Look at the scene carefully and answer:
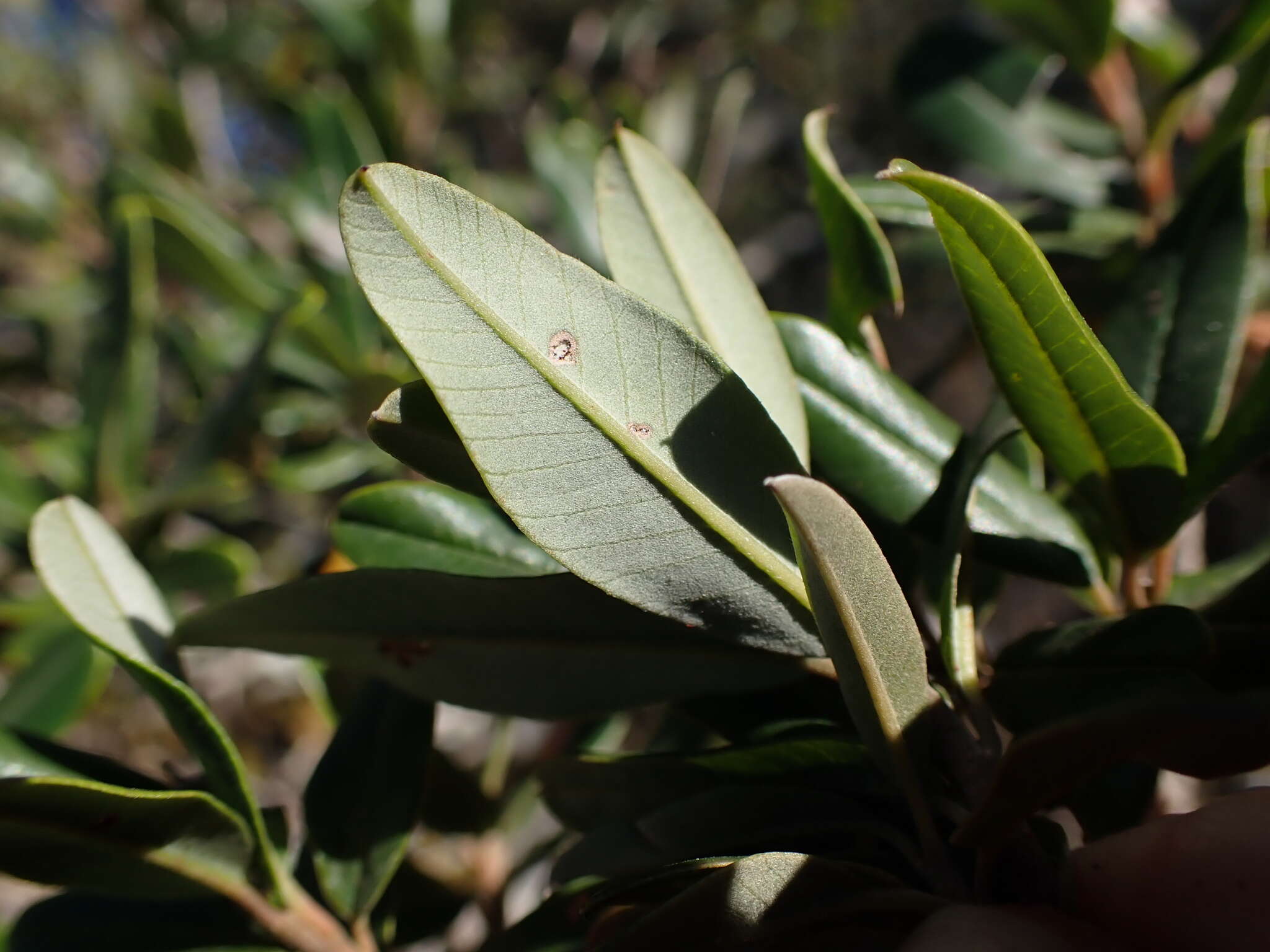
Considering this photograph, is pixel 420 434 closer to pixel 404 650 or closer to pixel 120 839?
pixel 404 650

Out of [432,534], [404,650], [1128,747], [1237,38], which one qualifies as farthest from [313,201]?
[1128,747]

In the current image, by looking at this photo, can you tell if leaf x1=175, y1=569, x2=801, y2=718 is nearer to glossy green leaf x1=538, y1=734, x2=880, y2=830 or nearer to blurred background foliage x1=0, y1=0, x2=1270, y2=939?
glossy green leaf x1=538, y1=734, x2=880, y2=830

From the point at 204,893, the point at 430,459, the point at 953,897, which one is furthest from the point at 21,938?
the point at 953,897

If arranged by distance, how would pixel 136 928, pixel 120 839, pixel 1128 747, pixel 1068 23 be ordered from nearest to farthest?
pixel 1128 747 → pixel 120 839 → pixel 136 928 → pixel 1068 23

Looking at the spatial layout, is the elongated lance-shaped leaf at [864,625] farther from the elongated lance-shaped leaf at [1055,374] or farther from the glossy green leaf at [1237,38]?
the glossy green leaf at [1237,38]

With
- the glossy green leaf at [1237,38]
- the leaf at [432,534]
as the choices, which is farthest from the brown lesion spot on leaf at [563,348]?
the glossy green leaf at [1237,38]

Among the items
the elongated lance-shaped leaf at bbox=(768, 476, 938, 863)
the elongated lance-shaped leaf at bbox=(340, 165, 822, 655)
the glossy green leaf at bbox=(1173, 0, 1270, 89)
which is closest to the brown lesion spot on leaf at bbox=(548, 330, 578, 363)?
the elongated lance-shaped leaf at bbox=(340, 165, 822, 655)
